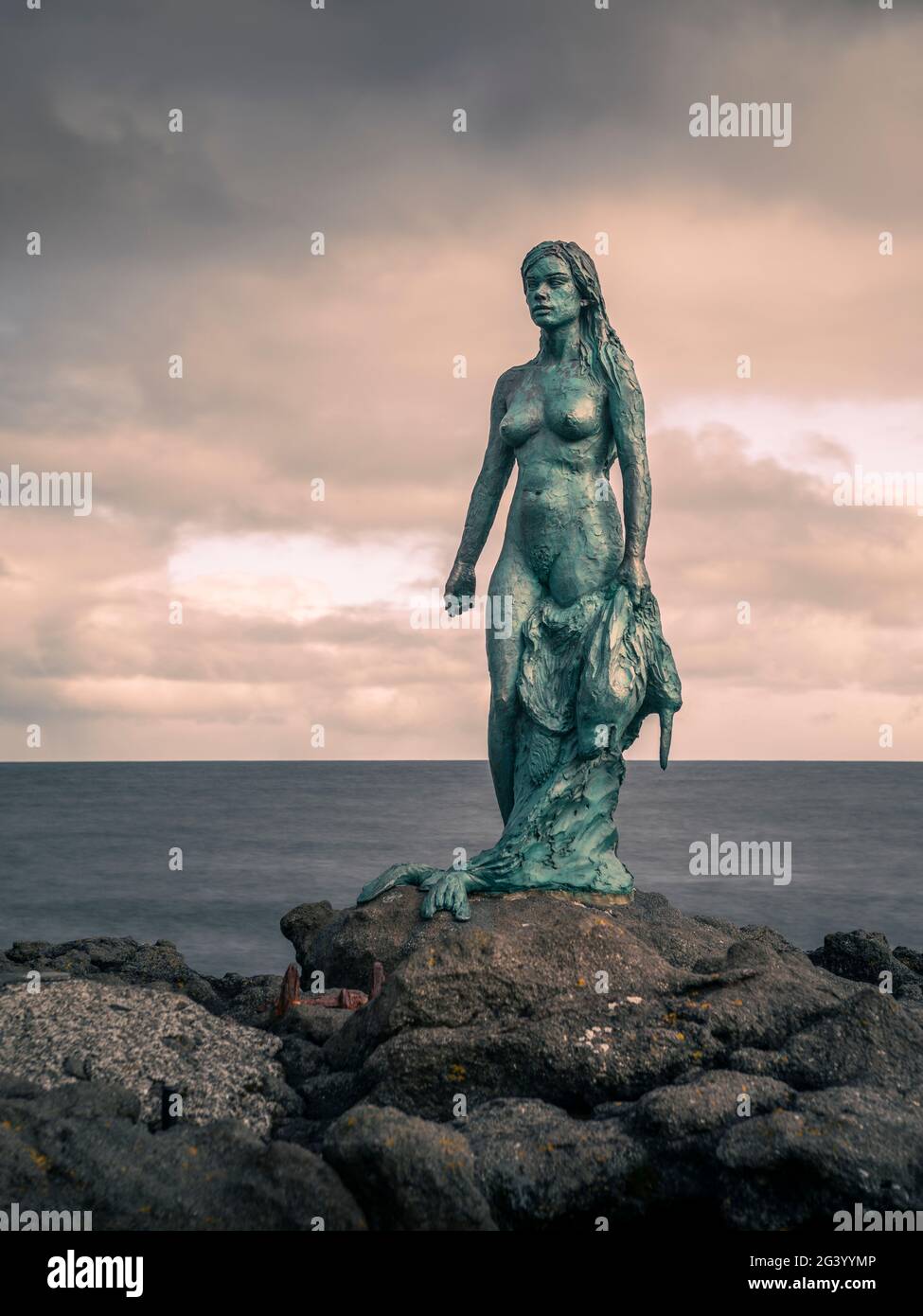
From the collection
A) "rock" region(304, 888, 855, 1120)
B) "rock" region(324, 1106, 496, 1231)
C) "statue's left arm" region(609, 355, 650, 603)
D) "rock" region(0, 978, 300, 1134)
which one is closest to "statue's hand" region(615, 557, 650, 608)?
"statue's left arm" region(609, 355, 650, 603)

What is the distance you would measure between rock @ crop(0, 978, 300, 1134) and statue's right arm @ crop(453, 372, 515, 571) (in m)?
3.60

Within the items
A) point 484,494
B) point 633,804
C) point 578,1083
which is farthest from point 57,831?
point 578,1083

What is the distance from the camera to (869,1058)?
4883mm

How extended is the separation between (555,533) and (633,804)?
44.1 meters

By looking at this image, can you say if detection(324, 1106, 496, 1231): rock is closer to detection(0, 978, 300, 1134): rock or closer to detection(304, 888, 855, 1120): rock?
detection(304, 888, 855, 1120): rock

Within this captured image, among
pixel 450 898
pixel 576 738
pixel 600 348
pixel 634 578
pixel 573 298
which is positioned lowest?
pixel 450 898

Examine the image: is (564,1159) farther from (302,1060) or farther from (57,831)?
(57,831)

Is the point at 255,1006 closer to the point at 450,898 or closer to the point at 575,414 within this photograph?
the point at 450,898

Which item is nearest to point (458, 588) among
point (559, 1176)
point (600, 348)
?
point (600, 348)

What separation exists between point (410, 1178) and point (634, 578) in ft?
14.4

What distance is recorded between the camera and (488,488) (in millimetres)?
8469

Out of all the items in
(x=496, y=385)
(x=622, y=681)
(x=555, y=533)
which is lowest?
(x=622, y=681)

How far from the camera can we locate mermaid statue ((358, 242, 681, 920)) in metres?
7.65
